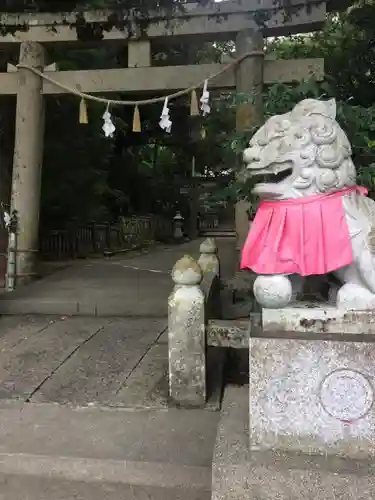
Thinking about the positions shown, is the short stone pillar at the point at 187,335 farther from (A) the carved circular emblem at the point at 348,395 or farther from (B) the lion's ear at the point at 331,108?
(B) the lion's ear at the point at 331,108

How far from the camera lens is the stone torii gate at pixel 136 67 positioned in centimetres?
672

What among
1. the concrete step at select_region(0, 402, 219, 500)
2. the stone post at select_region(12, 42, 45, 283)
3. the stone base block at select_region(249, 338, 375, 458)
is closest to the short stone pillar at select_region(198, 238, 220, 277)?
the concrete step at select_region(0, 402, 219, 500)

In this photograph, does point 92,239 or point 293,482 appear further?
point 92,239

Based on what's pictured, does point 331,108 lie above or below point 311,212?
above

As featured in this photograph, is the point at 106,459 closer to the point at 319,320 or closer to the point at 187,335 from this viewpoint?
the point at 187,335

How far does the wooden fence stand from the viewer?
11.4m

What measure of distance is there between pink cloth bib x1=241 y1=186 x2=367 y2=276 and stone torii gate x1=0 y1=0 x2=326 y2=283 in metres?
4.69

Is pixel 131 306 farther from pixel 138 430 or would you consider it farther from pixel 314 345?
pixel 314 345

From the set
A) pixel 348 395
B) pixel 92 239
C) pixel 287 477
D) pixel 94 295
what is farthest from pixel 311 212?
pixel 92 239

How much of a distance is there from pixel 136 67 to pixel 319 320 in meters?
5.97

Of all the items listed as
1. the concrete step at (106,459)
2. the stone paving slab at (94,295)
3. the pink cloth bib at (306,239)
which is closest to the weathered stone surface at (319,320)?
the pink cloth bib at (306,239)

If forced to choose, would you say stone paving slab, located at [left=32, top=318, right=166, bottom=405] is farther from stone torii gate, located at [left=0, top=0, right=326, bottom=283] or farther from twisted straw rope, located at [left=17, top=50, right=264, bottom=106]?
twisted straw rope, located at [left=17, top=50, right=264, bottom=106]

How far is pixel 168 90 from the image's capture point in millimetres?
7160

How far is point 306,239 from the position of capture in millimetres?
2117
